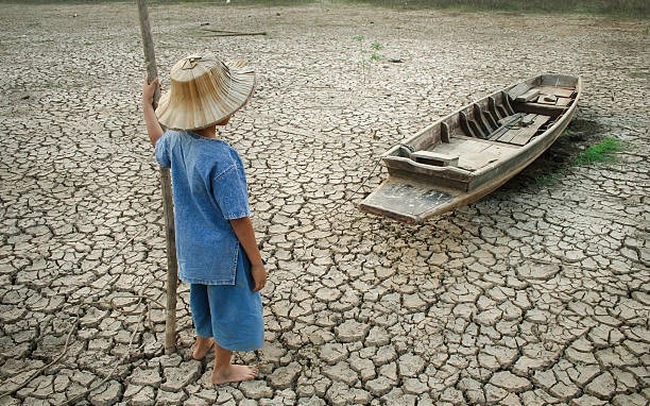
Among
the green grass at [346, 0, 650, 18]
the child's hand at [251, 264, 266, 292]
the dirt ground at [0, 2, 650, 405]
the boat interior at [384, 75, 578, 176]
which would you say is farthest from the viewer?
the green grass at [346, 0, 650, 18]

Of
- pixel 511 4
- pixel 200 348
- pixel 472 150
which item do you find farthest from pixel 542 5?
pixel 200 348

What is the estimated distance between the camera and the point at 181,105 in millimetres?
2215

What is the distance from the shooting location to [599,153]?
5.90m

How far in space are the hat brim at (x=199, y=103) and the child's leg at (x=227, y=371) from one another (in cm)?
132

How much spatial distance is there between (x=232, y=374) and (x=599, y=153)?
5.17 meters

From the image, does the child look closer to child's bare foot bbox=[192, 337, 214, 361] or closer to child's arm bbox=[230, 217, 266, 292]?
child's arm bbox=[230, 217, 266, 292]

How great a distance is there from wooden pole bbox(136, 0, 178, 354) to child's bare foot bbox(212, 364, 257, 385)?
0.44m

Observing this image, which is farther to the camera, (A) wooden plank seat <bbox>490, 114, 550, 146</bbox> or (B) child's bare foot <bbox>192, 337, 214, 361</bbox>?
(A) wooden plank seat <bbox>490, 114, 550, 146</bbox>

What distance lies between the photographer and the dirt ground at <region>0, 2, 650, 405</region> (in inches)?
115

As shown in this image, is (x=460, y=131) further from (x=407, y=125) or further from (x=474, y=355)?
(x=474, y=355)

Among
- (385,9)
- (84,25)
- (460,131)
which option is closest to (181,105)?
(460,131)

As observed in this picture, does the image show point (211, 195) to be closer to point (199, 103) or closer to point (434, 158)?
point (199, 103)

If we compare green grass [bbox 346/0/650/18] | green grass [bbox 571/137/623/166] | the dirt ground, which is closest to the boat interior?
the dirt ground

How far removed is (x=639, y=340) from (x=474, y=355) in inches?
43.3
